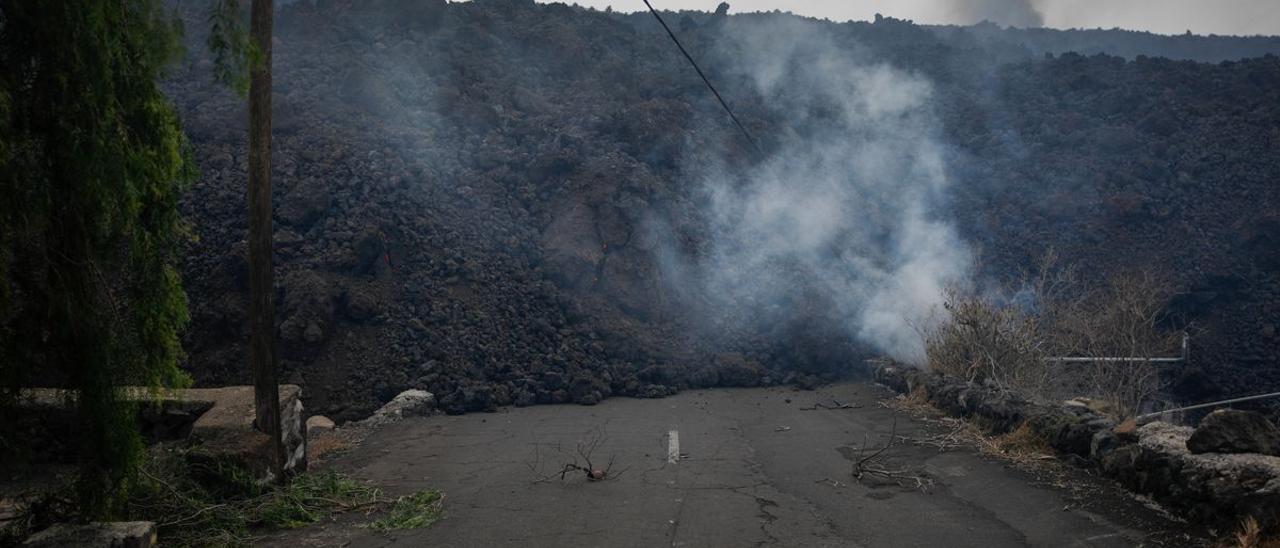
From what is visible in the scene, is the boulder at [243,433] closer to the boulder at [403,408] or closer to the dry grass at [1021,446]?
the boulder at [403,408]

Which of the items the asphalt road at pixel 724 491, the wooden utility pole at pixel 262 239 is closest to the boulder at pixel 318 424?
the asphalt road at pixel 724 491

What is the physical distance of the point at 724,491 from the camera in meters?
8.20

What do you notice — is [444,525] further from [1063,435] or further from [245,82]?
[1063,435]

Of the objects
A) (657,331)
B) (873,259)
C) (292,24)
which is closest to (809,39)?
(873,259)

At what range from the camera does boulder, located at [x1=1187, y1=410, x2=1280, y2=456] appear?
6605 millimetres

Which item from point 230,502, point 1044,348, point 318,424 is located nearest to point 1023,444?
point 1044,348

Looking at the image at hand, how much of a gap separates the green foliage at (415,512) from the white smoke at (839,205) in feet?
32.3

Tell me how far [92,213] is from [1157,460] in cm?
845

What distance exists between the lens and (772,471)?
9125 mm

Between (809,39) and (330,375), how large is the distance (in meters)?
29.9

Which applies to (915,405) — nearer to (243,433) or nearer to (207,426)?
(243,433)

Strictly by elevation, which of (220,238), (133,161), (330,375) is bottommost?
(330,375)

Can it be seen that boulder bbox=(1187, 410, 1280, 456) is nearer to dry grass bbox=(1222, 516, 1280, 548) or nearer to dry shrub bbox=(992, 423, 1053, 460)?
dry grass bbox=(1222, 516, 1280, 548)

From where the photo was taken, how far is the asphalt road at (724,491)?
668 centimetres
